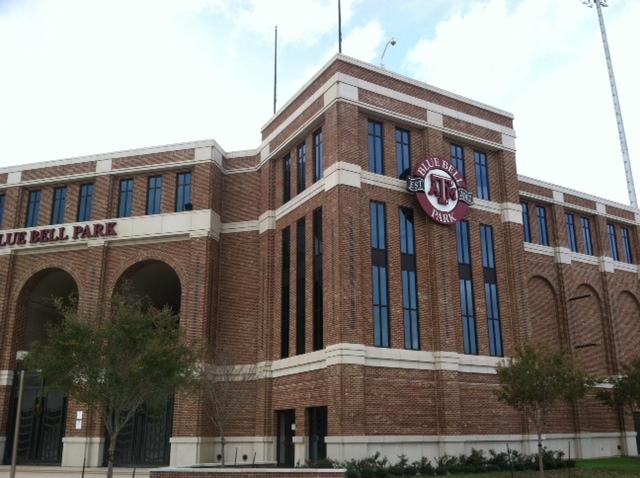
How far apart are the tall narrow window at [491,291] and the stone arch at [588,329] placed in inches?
433

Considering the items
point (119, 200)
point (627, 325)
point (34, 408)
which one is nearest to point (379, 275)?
point (119, 200)

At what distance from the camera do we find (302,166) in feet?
124

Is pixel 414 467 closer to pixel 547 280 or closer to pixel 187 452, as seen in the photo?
pixel 187 452

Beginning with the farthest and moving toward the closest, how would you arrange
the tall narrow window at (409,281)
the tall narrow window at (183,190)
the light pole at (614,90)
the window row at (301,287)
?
the light pole at (614,90) → the tall narrow window at (183,190) → the window row at (301,287) → the tall narrow window at (409,281)

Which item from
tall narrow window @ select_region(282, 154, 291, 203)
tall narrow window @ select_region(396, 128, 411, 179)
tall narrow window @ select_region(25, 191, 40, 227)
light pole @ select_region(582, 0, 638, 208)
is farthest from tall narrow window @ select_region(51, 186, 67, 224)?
light pole @ select_region(582, 0, 638, 208)

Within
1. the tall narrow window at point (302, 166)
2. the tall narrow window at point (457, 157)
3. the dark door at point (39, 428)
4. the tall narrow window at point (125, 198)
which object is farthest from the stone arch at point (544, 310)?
the dark door at point (39, 428)

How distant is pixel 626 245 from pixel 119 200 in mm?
38117

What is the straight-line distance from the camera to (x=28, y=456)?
39531 mm

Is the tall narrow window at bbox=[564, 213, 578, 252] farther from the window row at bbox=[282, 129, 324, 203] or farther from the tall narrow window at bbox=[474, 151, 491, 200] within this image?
the window row at bbox=[282, 129, 324, 203]

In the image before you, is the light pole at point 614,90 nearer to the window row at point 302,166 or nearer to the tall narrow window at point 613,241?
the tall narrow window at point 613,241

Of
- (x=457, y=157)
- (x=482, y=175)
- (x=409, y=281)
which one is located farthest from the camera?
(x=482, y=175)

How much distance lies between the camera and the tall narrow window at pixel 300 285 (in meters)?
34.8

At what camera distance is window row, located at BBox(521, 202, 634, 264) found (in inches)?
1816

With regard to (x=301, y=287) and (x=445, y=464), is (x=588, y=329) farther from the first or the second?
(x=301, y=287)
